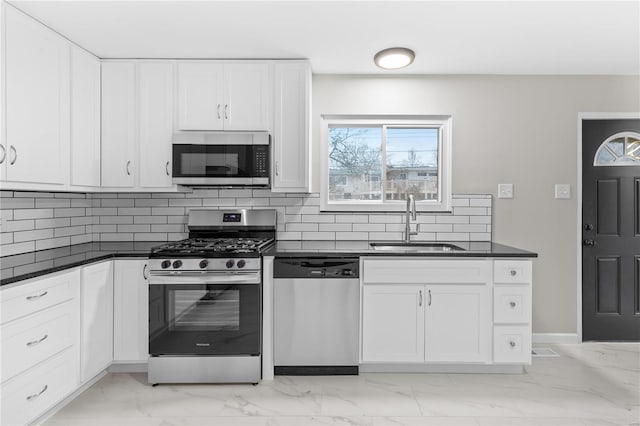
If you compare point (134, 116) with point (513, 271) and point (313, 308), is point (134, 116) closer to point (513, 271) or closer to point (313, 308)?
point (313, 308)

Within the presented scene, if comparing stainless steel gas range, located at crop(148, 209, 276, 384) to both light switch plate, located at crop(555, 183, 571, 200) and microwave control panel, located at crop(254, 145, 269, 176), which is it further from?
light switch plate, located at crop(555, 183, 571, 200)

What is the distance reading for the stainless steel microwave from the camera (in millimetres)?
3223

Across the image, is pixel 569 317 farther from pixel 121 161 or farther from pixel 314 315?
pixel 121 161

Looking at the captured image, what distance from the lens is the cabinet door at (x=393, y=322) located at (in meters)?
2.96

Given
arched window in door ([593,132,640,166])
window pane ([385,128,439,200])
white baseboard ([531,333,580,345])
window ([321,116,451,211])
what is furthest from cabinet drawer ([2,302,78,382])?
arched window in door ([593,132,640,166])

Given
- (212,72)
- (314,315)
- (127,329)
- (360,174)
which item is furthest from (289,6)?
(127,329)

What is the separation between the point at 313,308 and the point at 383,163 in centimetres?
150

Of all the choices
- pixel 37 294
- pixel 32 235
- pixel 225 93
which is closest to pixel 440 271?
pixel 225 93

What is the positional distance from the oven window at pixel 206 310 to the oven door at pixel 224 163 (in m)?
0.86

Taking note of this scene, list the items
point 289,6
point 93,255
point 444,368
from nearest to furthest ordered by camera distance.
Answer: point 289,6, point 93,255, point 444,368

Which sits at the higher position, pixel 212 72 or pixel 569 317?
pixel 212 72

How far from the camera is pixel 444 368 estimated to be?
9.98 ft

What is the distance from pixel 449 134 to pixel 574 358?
204cm

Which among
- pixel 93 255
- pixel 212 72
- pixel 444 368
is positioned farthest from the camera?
pixel 212 72
